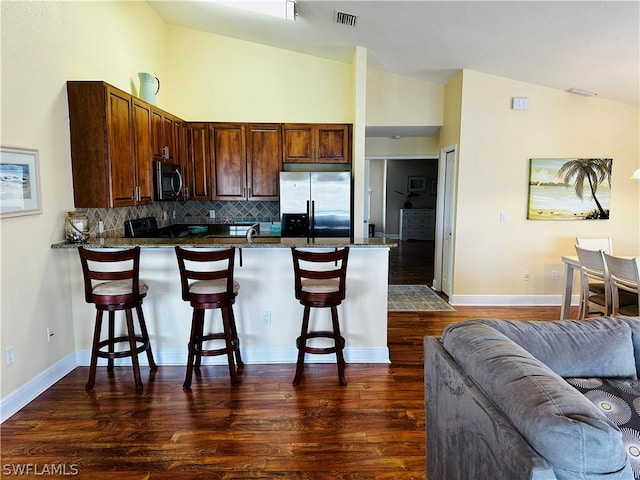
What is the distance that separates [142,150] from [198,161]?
1375 millimetres

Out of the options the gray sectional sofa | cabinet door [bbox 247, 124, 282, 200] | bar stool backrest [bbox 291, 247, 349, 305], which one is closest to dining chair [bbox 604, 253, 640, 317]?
the gray sectional sofa

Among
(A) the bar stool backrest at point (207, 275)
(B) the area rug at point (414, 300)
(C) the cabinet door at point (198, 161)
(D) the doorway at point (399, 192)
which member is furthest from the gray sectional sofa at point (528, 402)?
(D) the doorway at point (399, 192)

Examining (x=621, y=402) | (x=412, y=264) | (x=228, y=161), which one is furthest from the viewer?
(x=412, y=264)

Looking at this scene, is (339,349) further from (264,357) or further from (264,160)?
(264,160)

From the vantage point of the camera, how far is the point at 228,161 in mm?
5266

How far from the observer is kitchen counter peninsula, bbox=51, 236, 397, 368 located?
328 centimetres

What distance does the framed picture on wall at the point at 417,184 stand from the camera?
11.7 metres

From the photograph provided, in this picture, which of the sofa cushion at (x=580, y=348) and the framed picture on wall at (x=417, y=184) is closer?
the sofa cushion at (x=580, y=348)

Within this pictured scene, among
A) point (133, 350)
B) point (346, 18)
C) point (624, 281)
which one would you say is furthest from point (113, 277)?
point (624, 281)

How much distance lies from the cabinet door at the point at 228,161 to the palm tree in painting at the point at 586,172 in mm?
4005

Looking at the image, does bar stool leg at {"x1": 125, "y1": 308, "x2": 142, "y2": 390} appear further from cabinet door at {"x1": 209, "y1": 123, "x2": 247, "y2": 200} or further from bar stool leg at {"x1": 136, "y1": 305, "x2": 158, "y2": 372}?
cabinet door at {"x1": 209, "y1": 123, "x2": 247, "y2": 200}

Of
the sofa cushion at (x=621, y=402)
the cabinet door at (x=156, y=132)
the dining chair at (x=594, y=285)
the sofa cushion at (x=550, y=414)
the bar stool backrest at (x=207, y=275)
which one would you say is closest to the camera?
the sofa cushion at (x=550, y=414)

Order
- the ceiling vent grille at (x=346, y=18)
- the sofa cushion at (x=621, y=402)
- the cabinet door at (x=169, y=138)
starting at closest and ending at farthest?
the sofa cushion at (x=621, y=402) → the ceiling vent grille at (x=346, y=18) → the cabinet door at (x=169, y=138)

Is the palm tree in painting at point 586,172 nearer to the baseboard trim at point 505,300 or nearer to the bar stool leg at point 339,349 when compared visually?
the baseboard trim at point 505,300
